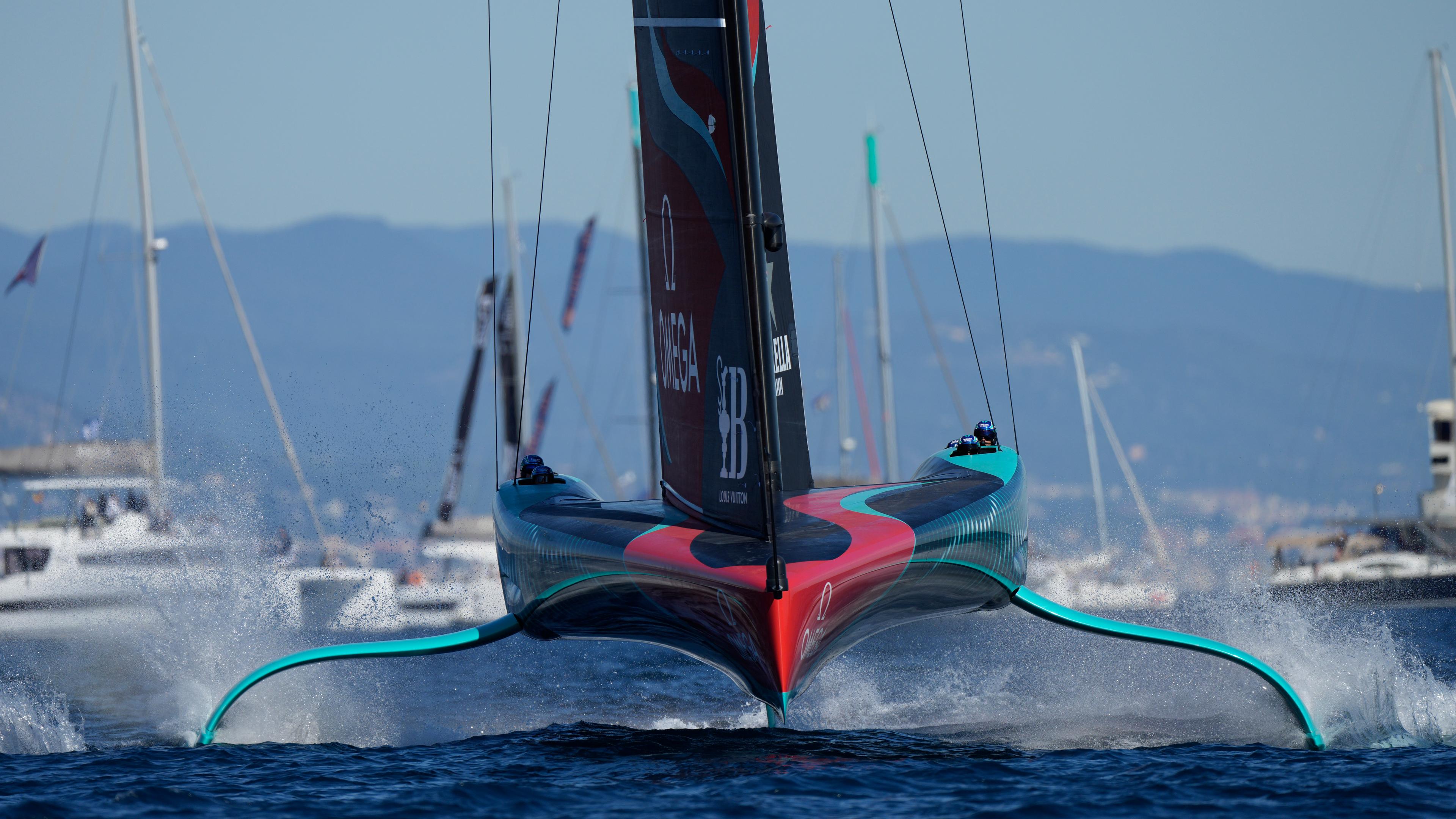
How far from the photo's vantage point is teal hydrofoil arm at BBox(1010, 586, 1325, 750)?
7.57 meters

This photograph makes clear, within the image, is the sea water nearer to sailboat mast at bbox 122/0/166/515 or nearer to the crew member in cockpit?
the crew member in cockpit

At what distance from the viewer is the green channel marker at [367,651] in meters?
7.86

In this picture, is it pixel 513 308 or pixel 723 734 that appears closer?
pixel 723 734

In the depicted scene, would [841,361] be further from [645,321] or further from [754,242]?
[754,242]

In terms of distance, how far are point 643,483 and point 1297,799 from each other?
2373 centimetres

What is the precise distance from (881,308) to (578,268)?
241 inches

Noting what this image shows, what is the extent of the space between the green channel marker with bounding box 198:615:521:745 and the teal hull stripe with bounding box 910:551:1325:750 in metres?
2.74

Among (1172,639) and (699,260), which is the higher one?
(699,260)

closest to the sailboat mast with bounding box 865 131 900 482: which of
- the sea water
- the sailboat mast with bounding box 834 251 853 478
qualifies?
the sailboat mast with bounding box 834 251 853 478

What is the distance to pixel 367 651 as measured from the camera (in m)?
7.89

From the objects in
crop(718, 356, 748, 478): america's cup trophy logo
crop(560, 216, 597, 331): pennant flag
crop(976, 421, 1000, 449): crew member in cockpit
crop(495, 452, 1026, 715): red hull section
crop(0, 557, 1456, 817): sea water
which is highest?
crop(560, 216, 597, 331): pennant flag

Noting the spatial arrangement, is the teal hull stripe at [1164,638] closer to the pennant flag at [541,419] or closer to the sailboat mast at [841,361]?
the pennant flag at [541,419]

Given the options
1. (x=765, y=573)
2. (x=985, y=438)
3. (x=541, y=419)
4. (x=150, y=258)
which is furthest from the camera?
(x=541, y=419)

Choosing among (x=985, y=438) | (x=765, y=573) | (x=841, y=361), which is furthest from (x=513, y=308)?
(x=765, y=573)
